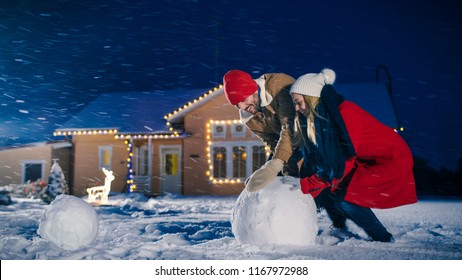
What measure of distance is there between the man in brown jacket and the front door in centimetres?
929

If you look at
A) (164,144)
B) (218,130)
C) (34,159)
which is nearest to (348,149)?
(218,130)

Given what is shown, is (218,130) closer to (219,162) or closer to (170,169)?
(219,162)

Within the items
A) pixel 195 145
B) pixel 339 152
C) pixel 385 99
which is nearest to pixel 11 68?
pixel 339 152

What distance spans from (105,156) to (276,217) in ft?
39.3

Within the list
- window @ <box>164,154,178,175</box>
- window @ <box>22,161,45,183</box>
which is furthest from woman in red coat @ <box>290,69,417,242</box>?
window @ <box>22,161,45,183</box>

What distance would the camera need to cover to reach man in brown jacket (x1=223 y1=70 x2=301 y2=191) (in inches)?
107

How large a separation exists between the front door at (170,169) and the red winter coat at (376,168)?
9637 millimetres

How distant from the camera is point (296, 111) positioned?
282cm

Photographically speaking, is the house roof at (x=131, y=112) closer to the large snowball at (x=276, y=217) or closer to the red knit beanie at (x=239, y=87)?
the red knit beanie at (x=239, y=87)

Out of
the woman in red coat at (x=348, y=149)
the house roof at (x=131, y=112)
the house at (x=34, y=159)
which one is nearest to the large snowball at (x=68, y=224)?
the woman in red coat at (x=348, y=149)

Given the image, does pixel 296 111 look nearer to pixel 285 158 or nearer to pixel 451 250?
pixel 285 158

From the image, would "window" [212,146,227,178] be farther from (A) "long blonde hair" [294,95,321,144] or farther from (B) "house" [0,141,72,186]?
(A) "long blonde hair" [294,95,321,144]
